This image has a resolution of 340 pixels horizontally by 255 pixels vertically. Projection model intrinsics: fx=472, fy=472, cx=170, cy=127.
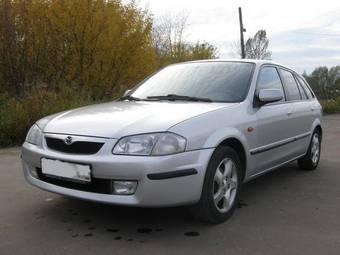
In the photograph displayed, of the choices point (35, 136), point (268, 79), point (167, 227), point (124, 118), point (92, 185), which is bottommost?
point (167, 227)

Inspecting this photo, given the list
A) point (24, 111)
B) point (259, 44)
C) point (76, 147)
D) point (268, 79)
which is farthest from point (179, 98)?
point (259, 44)

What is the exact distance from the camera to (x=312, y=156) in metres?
6.34

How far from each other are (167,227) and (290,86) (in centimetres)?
270

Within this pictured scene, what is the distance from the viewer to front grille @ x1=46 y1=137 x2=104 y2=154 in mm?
3615

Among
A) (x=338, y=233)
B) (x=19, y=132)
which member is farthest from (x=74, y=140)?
(x=19, y=132)

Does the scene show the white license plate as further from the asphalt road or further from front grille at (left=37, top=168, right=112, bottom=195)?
the asphalt road

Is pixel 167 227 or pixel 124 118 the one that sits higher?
pixel 124 118

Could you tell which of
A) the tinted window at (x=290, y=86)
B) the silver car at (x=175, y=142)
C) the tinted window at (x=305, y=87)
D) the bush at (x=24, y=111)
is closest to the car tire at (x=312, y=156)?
the tinted window at (x=305, y=87)

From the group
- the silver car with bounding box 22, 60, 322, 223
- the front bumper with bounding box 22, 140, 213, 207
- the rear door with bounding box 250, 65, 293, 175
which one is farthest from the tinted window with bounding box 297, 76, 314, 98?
the front bumper with bounding box 22, 140, 213, 207

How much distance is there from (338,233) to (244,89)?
1593 mm

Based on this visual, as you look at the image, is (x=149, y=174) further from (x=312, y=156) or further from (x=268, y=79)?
(x=312, y=156)

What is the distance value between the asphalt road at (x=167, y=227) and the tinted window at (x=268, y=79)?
45.8 inches

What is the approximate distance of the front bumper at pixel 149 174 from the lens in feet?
11.4

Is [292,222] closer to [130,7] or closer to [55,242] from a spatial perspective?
[55,242]
